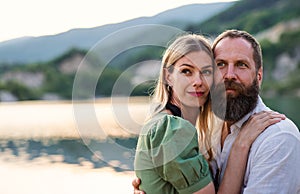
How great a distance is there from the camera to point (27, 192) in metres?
10.6

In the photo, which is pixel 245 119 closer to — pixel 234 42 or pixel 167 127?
pixel 234 42

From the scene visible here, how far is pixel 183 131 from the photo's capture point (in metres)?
1.72

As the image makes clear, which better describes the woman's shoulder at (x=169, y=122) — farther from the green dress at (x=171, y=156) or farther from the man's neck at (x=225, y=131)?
the man's neck at (x=225, y=131)

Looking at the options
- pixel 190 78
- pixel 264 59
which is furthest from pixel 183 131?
pixel 264 59

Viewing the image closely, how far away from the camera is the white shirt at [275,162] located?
1.90 m

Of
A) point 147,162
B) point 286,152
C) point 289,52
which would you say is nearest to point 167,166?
point 147,162

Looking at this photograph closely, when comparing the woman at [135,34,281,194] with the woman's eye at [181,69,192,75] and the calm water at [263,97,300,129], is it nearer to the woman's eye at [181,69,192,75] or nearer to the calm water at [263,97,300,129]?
the woman's eye at [181,69,192,75]

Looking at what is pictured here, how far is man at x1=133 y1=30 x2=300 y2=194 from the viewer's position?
75.4 inches

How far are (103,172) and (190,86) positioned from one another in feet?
35.3

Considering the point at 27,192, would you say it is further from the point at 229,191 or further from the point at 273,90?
the point at 273,90

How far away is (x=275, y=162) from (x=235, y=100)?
33cm

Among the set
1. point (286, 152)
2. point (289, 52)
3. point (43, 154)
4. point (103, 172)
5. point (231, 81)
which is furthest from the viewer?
point (289, 52)

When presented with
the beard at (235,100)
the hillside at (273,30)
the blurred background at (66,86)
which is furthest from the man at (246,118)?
the hillside at (273,30)

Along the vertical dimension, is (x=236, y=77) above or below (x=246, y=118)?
above
